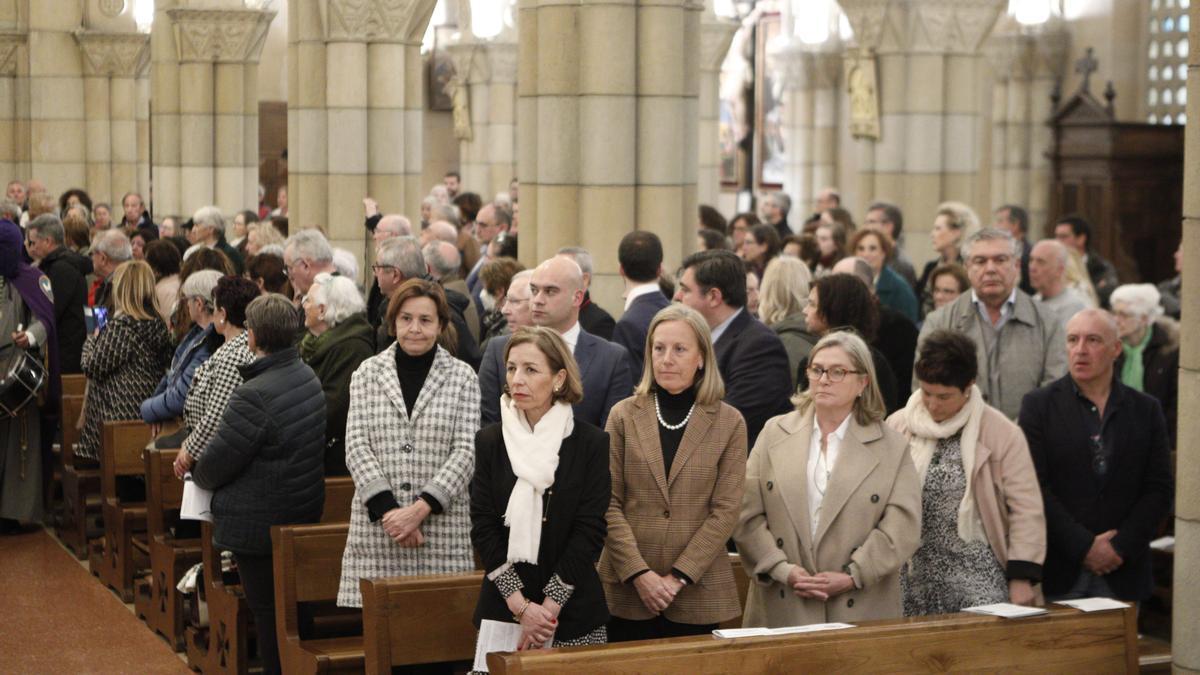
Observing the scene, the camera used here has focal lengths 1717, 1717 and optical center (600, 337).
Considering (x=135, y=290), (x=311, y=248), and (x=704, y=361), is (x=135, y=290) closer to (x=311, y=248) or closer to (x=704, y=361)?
(x=311, y=248)

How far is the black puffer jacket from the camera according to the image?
6438 mm

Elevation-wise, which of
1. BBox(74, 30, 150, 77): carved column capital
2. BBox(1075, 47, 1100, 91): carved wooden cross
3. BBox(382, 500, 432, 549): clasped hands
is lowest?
BBox(382, 500, 432, 549): clasped hands

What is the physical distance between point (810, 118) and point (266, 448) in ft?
61.0

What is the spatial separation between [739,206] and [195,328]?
768 inches

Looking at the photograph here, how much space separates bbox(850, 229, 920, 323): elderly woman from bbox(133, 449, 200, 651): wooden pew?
378 centimetres

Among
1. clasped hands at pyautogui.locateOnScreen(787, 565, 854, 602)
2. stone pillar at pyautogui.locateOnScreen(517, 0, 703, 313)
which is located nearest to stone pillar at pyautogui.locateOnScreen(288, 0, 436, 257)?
stone pillar at pyautogui.locateOnScreen(517, 0, 703, 313)

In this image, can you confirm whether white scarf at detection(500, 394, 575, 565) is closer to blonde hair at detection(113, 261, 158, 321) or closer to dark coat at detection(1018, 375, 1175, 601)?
dark coat at detection(1018, 375, 1175, 601)

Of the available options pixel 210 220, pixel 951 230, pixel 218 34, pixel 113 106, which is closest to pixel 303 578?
pixel 951 230

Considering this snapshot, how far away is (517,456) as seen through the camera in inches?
201

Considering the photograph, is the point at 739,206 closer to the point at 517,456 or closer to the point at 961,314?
the point at 961,314

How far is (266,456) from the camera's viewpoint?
6.52 m

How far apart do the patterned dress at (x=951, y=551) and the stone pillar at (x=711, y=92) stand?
1285cm

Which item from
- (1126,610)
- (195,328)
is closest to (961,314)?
(1126,610)

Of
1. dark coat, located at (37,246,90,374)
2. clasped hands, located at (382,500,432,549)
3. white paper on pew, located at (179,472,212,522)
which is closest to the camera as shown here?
clasped hands, located at (382,500,432,549)
